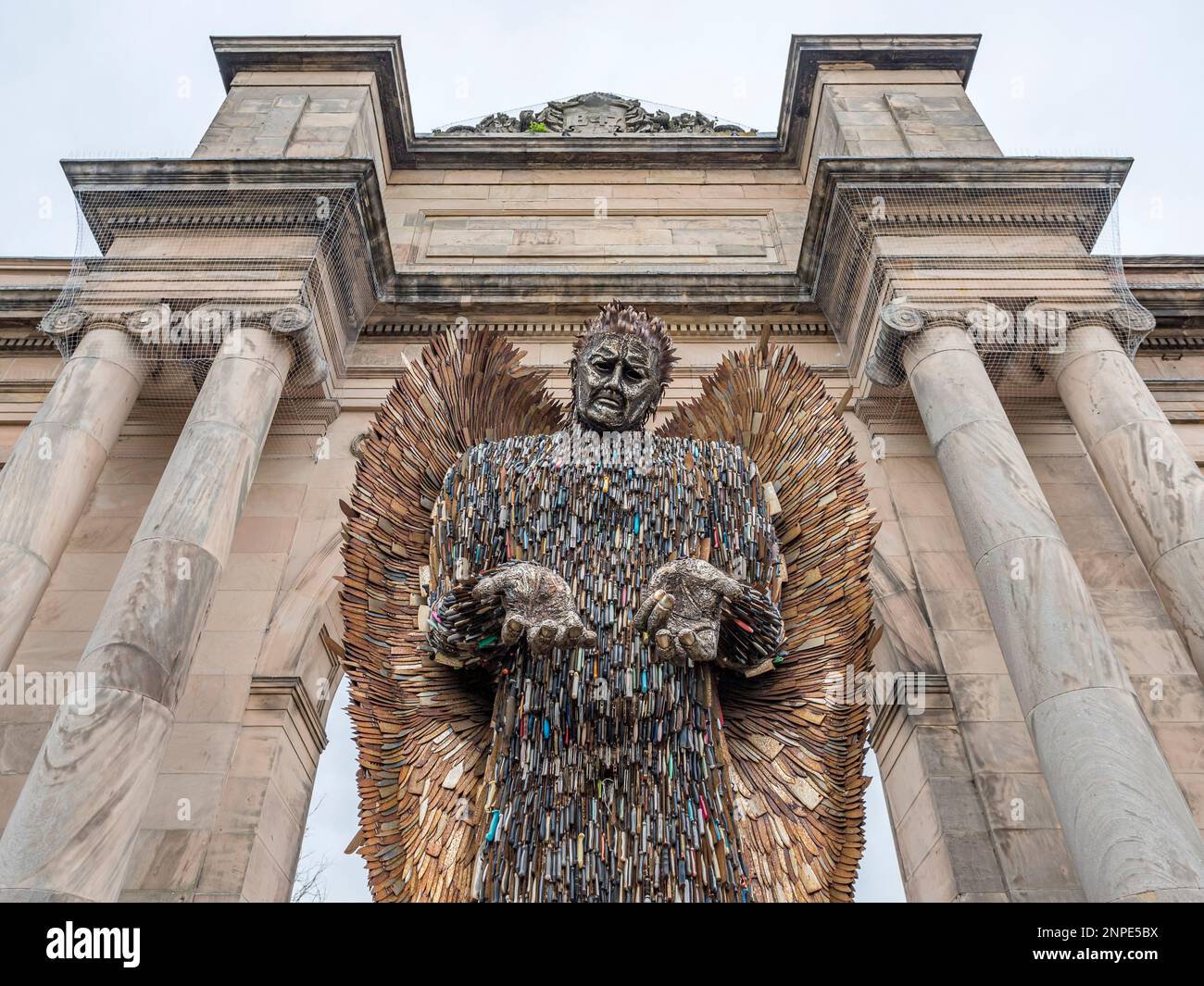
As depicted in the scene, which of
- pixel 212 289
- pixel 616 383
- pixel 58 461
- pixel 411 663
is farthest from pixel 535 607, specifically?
pixel 212 289

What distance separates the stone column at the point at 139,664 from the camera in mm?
4596

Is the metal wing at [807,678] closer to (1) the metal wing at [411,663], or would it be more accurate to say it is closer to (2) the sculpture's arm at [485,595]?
(2) the sculpture's arm at [485,595]

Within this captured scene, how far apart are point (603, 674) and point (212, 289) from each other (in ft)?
20.9

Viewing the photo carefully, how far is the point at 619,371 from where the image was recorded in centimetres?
439

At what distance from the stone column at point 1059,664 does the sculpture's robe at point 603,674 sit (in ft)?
8.30

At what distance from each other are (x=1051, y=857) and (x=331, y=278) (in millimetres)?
7805

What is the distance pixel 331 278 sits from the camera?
8.42 m

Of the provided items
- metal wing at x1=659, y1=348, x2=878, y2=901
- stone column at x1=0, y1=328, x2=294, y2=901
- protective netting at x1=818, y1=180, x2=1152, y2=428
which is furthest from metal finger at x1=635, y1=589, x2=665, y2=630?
protective netting at x1=818, y1=180, x2=1152, y2=428

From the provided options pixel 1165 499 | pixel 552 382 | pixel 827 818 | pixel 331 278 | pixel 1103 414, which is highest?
pixel 331 278

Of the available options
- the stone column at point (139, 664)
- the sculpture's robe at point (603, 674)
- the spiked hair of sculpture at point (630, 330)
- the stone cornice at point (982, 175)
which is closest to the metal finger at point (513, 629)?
the sculpture's robe at point (603, 674)

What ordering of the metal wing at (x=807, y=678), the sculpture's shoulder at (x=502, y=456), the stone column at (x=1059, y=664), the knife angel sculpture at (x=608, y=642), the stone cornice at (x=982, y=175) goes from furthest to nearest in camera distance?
the stone cornice at (x=982, y=175) → the stone column at (x=1059, y=664) → the sculpture's shoulder at (x=502, y=456) → the metal wing at (x=807, y=678) → the knife angel sculpture at (x=608, y=642)
